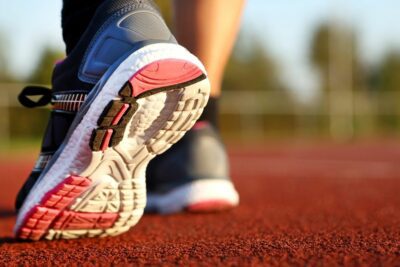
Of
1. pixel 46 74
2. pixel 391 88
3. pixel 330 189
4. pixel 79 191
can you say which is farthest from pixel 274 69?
pixel 79 191

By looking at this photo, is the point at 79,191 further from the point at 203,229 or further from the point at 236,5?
the point at 236,5

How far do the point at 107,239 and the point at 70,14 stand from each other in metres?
0.44

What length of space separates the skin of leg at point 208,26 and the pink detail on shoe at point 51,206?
64 centimetres

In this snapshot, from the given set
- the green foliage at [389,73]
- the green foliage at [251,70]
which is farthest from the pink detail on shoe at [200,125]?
the green foliage at [389,73]

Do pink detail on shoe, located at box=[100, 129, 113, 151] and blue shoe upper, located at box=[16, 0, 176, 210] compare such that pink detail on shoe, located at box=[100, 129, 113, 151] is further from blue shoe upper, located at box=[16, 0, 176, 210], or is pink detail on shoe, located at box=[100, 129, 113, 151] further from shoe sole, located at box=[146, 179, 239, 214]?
shoe sole, located at box=[146, 179, 239, 214]

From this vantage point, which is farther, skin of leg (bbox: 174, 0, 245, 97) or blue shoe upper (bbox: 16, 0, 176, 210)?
skin of leg (bbox: 174, 0, 245, 97)

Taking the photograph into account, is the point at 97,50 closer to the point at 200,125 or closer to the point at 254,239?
the point at 254,239

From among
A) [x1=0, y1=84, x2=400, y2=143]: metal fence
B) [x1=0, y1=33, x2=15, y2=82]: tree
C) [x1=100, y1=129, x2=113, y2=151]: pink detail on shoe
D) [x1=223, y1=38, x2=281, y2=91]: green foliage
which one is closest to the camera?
[x1=100, y1=129, x2=113, y2=151]: pink detail on shoe

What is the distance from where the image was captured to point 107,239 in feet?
3.82

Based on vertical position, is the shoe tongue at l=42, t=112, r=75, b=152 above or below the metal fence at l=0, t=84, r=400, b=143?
above

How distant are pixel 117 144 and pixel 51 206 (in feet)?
0.61

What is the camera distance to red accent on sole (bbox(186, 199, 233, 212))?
1.57 m

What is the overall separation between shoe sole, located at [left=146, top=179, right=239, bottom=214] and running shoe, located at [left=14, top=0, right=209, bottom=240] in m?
0.41

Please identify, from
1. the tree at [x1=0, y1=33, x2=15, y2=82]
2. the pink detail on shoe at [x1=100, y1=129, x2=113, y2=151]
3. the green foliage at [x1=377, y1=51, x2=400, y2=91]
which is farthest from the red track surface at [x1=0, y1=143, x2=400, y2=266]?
the green foliage at [x1=377, y1=51, x2=400, y2=91]
